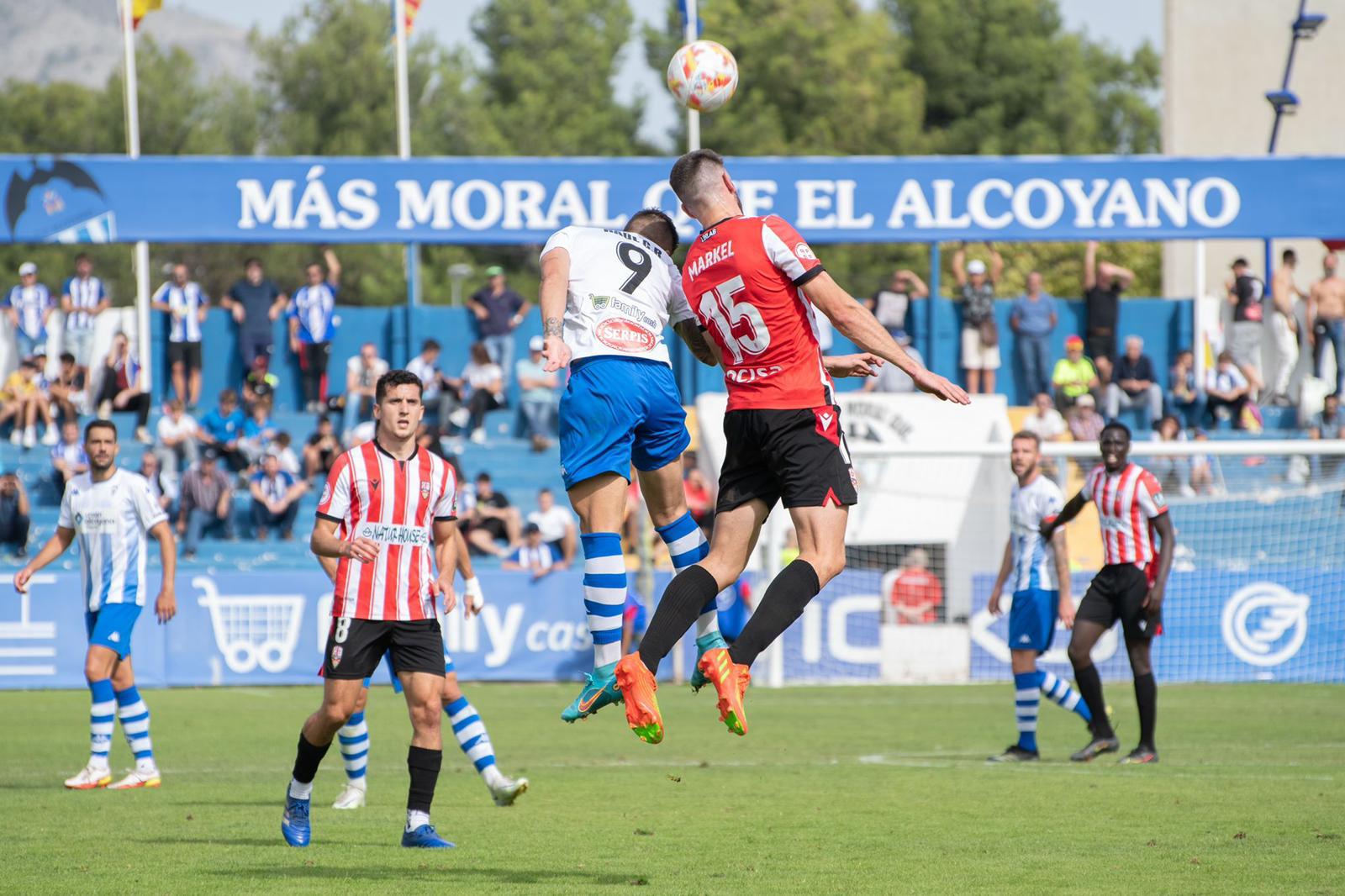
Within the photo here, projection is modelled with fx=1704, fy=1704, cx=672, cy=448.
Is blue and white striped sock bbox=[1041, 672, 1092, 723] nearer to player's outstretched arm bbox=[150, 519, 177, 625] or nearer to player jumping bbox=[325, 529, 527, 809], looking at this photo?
player jumping bbox=[325, 529, 527, 809]

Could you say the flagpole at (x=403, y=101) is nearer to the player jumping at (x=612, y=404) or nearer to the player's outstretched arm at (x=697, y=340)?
the player's outstretched arm at (x=697, y=340)

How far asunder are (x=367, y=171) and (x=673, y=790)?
13.6 meters

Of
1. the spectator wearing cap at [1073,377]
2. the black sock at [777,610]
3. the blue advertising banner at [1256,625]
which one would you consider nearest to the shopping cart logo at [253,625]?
the blue advertising banner at [1256,625]

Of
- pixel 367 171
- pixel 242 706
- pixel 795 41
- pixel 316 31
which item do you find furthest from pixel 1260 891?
pixel 316 31

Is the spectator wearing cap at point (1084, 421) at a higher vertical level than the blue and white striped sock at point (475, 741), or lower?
higher

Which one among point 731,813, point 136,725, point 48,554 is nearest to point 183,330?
point 48,554

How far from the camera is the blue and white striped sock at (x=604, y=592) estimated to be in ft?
24.0

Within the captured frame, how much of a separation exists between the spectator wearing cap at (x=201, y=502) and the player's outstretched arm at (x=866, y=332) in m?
16.0

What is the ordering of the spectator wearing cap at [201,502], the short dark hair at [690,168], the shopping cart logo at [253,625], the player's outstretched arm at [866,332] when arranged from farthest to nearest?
the spectator wearing cap at [201,502] < the shopping cart logo at [253,625] < the short dark hair at [690,168] < the player's outstretched arm at [866,332]

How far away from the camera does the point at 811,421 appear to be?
7047mm

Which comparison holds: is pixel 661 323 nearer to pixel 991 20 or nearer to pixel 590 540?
pixel 590 540

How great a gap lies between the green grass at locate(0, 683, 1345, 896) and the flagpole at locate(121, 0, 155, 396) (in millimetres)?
9103

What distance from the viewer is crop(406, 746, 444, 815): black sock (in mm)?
7918

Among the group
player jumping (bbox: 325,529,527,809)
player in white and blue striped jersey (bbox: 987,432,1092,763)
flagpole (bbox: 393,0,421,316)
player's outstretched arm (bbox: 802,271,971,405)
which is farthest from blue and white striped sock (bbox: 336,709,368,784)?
flagpole (bbox: 393,0,421,316)
